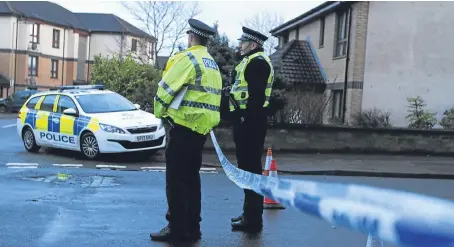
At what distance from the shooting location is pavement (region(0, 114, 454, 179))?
1132 cm

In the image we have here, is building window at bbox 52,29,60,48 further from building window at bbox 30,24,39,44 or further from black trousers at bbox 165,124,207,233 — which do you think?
black trousers at bbox 165,124,207,233

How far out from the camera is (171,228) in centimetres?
485

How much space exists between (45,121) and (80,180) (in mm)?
4429

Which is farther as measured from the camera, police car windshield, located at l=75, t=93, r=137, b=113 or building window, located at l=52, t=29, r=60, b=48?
building window, located at l=52, t=29, r=60, b=48

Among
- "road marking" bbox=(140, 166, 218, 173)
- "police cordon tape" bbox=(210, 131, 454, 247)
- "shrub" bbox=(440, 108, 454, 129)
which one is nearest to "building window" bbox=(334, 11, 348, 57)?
"shrub" bbox=(440, 108, 454, 129)

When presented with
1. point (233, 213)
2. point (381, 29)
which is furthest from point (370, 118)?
point (233, 213)

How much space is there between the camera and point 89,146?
38.4 ft

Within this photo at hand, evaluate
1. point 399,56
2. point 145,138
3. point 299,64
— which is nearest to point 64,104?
point 145,138

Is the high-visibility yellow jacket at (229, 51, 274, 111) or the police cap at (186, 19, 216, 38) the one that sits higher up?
the police cap at (186, 19, 216, 38)

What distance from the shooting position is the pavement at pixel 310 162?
37.1ft

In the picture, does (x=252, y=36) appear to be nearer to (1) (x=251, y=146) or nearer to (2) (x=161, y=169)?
(1) (x=251, y=146)

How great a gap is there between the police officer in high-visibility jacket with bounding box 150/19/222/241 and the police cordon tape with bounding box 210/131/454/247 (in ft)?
6.97

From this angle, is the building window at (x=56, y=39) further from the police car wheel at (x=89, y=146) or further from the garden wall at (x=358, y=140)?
the police car wheel at (x=89, y=146)

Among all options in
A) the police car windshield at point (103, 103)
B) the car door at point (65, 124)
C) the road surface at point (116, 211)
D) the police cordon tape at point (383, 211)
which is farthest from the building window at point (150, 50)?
the police cordon tape at point (383, 211)
